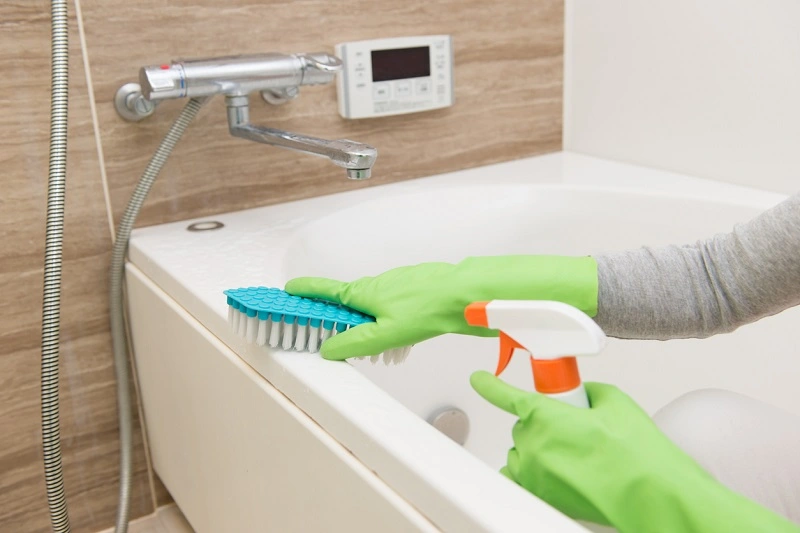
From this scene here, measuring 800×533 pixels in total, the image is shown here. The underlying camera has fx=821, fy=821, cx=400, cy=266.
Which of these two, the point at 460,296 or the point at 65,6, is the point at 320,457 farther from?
the point at 65,6

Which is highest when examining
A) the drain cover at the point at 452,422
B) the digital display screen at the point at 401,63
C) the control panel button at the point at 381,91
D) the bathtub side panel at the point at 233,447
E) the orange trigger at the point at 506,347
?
the digital display screen at the point at 401,63

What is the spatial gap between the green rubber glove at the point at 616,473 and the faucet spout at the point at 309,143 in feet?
1.15

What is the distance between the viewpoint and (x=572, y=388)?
1.70 feet

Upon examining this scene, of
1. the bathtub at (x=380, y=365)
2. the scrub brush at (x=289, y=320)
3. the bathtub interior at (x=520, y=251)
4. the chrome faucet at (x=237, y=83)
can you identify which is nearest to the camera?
the bathtub at (x=380, y=365)

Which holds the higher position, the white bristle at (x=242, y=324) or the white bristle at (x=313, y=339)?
the white bristle at (x=242, y=324)

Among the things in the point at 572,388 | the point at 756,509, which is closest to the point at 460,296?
the point at 572,388

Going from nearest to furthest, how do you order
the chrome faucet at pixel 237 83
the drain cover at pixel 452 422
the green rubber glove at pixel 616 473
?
the green rubber glove at pixel 616 473
the chrome faucet at pixel 237 83
the drain cover at pixel 452 422

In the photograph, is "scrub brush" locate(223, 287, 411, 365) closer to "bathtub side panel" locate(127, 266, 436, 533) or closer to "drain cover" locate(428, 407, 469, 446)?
"bathtub side panel" locate(127, 266, 436, 533)

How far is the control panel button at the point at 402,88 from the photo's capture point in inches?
47.6

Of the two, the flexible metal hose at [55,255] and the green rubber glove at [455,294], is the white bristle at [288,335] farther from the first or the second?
the flexible metal hose at [55,255]

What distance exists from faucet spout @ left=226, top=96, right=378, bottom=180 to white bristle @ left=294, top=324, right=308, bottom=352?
0.63ft

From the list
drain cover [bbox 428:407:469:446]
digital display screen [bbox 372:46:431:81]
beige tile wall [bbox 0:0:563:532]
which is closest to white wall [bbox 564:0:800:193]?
beige tile wall [bbox 0:0:563:532]

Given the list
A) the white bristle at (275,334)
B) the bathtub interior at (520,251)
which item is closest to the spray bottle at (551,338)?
the white bristle at (275,334)

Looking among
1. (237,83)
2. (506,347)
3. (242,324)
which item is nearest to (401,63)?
(237,83)
